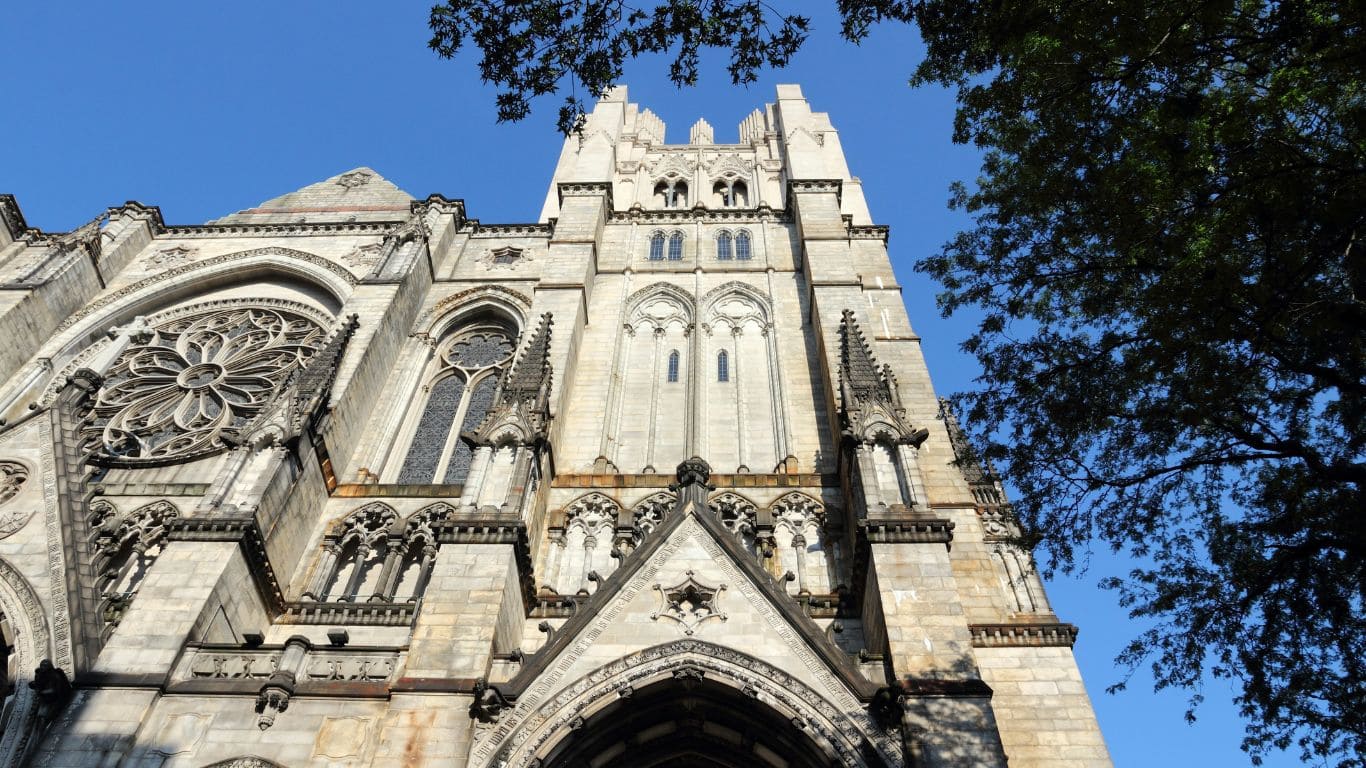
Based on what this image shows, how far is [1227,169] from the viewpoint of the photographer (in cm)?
820

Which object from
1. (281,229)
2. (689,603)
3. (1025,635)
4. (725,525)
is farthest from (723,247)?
(1025,635)

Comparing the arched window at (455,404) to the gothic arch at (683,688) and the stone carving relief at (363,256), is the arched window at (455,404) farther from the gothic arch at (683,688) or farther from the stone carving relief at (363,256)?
the gothic arch at (683,688)

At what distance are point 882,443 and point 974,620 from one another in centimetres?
268

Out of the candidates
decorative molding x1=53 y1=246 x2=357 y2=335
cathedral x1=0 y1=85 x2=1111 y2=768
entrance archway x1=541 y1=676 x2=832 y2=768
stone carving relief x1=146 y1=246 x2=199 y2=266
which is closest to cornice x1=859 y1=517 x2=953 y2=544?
cathedral x1=0 y1=85 x2=1111 y2=768

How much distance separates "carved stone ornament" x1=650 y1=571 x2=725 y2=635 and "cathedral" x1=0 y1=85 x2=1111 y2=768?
50 millimetres

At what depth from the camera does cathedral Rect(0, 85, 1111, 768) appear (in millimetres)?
9766

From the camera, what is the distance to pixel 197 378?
A: 19.3 meters

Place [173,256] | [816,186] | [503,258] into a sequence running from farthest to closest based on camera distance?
[816,186], [173,256], [503,258]

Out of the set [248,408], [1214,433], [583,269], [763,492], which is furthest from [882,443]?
[248,408]

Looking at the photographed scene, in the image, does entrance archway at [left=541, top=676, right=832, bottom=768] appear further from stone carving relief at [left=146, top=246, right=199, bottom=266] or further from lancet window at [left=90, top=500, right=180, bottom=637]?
stone carving relief at [left=146, top=246, right=199, bottom=266]

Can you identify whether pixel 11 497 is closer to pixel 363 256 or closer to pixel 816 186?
pixel 363 256

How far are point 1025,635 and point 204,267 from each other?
20.7m

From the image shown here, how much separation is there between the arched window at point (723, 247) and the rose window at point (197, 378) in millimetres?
9619

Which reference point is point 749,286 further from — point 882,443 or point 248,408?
point 248,408
